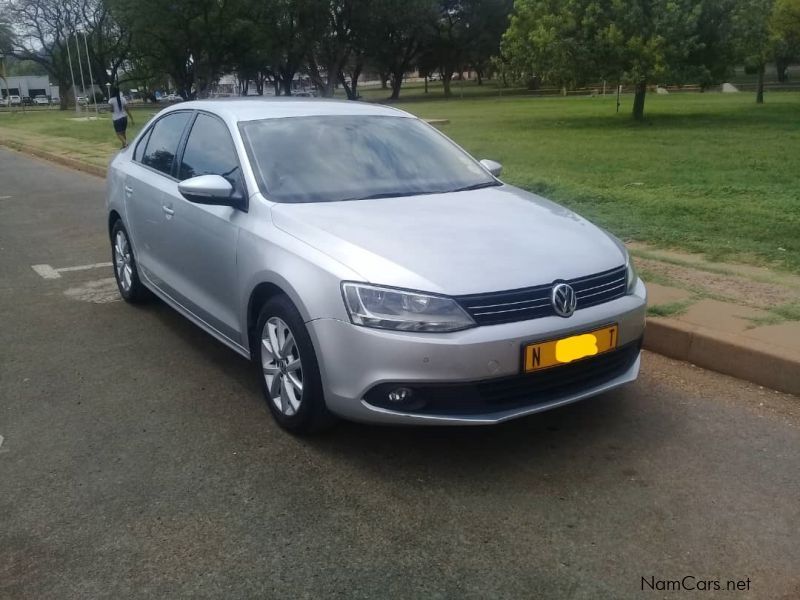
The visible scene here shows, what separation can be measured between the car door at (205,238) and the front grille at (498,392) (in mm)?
1285

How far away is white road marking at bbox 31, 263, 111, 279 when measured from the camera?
7.60 metres

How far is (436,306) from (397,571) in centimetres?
106

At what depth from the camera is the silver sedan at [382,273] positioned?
3.40 meters

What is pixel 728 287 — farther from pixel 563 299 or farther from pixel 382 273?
pixel 382 273

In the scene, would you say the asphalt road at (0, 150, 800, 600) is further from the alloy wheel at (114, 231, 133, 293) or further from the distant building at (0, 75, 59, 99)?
the distant building at (0, 75, 59, 99)

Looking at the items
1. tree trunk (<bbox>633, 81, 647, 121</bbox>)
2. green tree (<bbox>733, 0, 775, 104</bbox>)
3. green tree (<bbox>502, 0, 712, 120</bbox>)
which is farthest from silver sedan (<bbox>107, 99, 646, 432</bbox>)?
tree trunk (<bbox>633, 81, 647, 121</bbox>)

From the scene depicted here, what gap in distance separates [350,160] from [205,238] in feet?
3.05

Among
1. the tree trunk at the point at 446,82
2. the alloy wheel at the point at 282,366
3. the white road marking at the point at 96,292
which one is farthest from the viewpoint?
the tree trunk at the point at 446,82

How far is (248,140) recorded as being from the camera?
181 inches

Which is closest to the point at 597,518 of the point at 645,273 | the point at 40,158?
the point at 645,273

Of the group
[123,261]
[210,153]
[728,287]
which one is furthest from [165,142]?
[728,287]

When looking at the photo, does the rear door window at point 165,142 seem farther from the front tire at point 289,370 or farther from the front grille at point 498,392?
the front grille at point 498,392

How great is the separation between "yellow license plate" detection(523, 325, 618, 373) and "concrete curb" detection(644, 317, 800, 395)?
4.16 ft

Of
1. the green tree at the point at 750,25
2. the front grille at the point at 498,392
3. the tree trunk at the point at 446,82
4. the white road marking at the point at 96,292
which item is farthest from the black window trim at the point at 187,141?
the tree trunk at the point at 446,82
